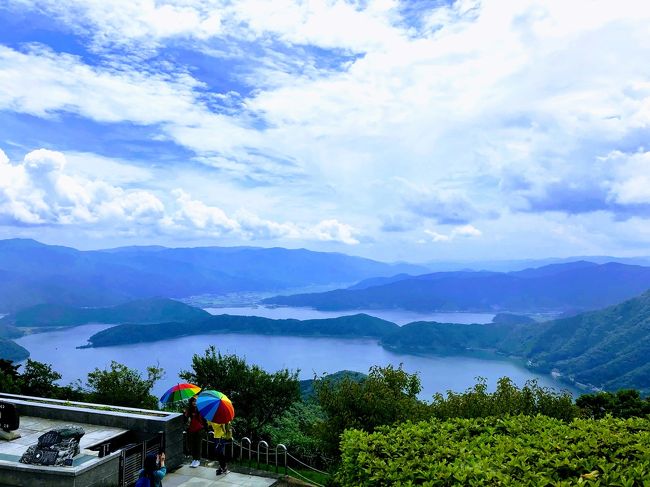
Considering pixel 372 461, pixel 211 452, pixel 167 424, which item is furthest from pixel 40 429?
pixel 372 461

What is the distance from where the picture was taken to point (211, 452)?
16.3 metres

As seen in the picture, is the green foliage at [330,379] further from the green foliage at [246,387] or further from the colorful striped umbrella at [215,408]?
the colorful striped umbrella at [215,408]

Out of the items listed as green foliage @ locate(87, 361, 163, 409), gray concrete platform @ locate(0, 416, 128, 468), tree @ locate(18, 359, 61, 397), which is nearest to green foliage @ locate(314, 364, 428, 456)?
gray concrete platform @ locate(0, 416, 128, 468)

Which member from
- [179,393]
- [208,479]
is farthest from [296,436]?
[208,479]

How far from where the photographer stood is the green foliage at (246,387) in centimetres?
2780

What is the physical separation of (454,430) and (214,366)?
66.6 ft

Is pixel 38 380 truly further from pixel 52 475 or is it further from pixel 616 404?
pixel 616 404

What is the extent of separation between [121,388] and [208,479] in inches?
789

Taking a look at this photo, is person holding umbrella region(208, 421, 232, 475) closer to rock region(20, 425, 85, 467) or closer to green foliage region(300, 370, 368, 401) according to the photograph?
rock region(20, 425, 85, 467)

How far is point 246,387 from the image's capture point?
2784cm

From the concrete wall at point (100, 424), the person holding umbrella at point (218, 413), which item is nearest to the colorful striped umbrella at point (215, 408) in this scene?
the person holding umbrella at point (218, 413)

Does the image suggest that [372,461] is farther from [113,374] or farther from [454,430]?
[113,374]

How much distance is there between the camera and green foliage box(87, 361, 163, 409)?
98.0ft

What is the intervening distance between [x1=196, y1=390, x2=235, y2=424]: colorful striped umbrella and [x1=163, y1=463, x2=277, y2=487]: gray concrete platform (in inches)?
57.7
